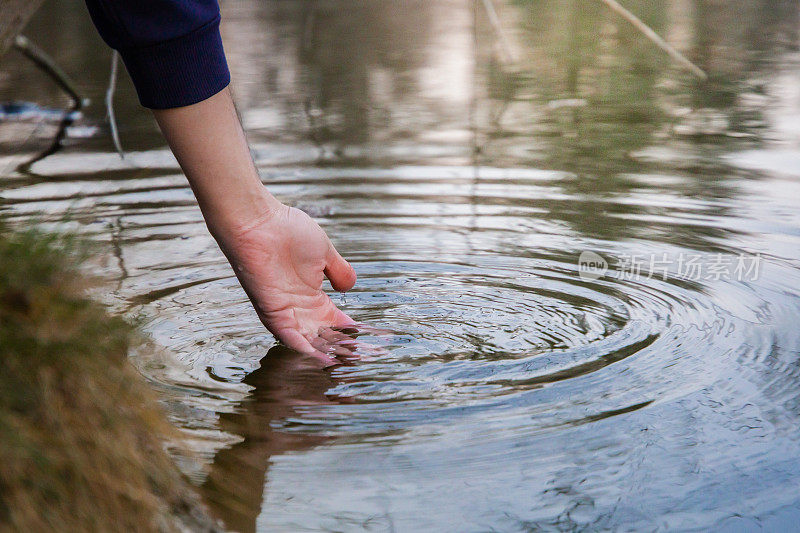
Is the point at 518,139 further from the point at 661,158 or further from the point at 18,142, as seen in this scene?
the point at 18,142

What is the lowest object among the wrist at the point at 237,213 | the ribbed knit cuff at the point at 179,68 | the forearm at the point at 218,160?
the wrist at the point at 237,213

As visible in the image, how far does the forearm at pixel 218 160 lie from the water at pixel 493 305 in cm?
34

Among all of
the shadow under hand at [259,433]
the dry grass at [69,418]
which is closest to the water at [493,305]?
the shadow under hand at [259,433]

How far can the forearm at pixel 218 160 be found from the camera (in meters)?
2.33

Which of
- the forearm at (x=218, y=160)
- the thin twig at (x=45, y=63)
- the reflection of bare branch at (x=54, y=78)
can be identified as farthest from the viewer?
the thin twig at (x=45, y=63)

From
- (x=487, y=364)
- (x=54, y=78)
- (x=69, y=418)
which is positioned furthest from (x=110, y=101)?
(x=69, y=418)

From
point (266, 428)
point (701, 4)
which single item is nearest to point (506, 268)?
point (266, 428)

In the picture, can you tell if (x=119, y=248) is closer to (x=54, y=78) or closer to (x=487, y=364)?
(x=487, y=364)

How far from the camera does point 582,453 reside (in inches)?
80.0

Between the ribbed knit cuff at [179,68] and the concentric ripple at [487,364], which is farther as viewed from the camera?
the ribbed knit cuff at [179,68]

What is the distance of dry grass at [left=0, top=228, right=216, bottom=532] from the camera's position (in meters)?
1.41

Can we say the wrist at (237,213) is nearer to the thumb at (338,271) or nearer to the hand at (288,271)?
the hand at (288,271)

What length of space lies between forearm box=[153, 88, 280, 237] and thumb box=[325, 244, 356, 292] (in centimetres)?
27

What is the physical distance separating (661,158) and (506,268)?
195cm
